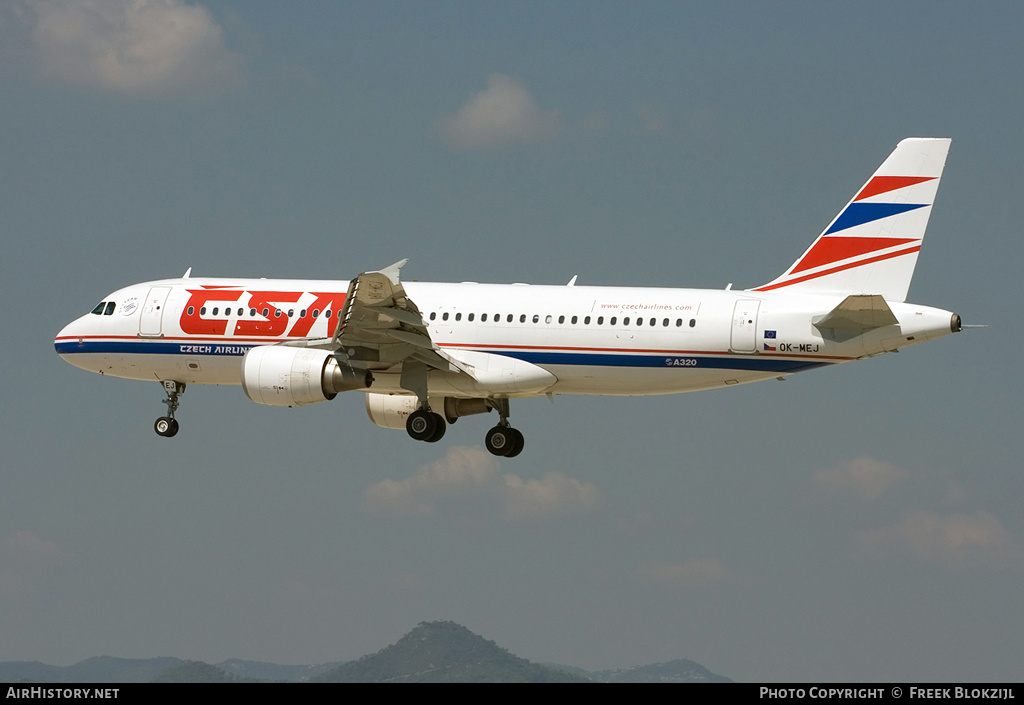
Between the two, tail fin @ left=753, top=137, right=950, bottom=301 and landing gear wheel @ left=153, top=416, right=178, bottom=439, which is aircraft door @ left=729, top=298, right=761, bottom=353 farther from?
landing gear wheel @ left=153, top=416, right=178, bottom=439

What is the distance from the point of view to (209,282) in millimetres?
45844

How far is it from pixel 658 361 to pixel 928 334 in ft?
23.9

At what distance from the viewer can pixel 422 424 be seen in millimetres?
43812

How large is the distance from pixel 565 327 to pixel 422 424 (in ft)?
17.5

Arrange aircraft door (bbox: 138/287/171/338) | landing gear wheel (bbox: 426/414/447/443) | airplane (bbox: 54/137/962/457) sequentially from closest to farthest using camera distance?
1. airplane (bbox: 54/137/962/457)
2. landing gear wheel (bbox: 426/414/447/443)
3. aircraft door (bbox: 138/287/171/338)

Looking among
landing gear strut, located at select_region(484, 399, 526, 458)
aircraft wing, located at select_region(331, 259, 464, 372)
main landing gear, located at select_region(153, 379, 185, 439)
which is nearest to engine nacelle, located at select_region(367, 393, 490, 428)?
landing gear strut, located at select_region(484, 399, 526, 458)

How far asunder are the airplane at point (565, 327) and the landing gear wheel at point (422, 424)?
0.15 ft

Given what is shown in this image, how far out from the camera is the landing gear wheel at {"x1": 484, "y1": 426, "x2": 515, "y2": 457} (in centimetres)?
4581

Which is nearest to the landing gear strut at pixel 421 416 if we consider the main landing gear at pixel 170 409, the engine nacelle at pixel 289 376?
the engine nacelle at pixel 289 376

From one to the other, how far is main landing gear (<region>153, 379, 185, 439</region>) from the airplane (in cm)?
159

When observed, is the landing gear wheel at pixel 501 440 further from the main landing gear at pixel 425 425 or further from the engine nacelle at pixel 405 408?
the main landing gear at pixel 425 425

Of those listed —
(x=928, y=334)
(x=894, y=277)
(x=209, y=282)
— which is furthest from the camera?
(x=209, y=282)
